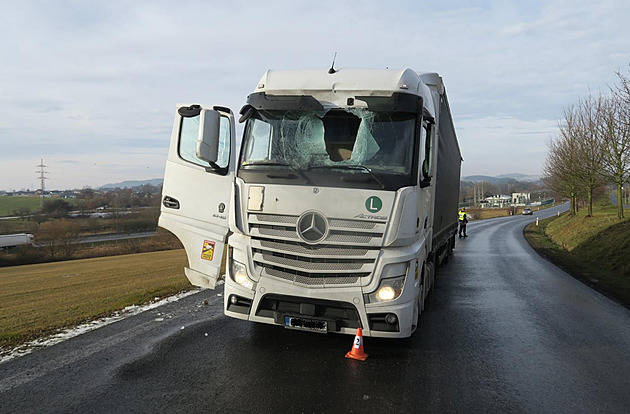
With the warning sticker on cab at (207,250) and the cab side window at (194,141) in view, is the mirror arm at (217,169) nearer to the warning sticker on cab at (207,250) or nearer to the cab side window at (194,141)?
the cab side window at (194,141)

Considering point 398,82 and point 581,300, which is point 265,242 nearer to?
point 398,82

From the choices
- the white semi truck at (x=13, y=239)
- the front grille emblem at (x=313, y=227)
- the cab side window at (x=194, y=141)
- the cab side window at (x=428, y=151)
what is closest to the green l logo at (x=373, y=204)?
the front grille emblem at (x=313, y=227)

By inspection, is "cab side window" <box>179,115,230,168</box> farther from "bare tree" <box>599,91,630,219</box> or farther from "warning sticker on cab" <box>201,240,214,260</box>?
"bare tree" <box>599,91,630,219</box>

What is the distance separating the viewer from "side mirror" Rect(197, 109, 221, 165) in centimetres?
509

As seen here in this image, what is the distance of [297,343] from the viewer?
214 inches

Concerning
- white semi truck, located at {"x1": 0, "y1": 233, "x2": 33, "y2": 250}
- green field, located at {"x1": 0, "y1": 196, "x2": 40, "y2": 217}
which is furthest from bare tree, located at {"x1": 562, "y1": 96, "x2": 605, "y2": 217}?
green field, located at {"x1": 0, "y1": 196, "x2": 40, "y2": 217}

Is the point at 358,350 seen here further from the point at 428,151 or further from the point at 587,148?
the point at 587,148

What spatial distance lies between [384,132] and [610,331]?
15.1 feet

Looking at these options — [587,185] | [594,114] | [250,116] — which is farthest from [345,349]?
[587,185]

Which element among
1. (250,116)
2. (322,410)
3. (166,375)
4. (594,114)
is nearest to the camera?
(322,410)

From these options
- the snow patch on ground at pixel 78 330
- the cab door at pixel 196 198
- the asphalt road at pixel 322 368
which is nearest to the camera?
the asphalt road at pixel 322 368

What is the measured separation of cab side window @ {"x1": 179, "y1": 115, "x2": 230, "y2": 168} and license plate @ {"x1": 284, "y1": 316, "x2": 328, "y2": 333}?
226 centimetres

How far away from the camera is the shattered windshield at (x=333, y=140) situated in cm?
496

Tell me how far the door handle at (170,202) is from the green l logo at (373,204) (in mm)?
2824
